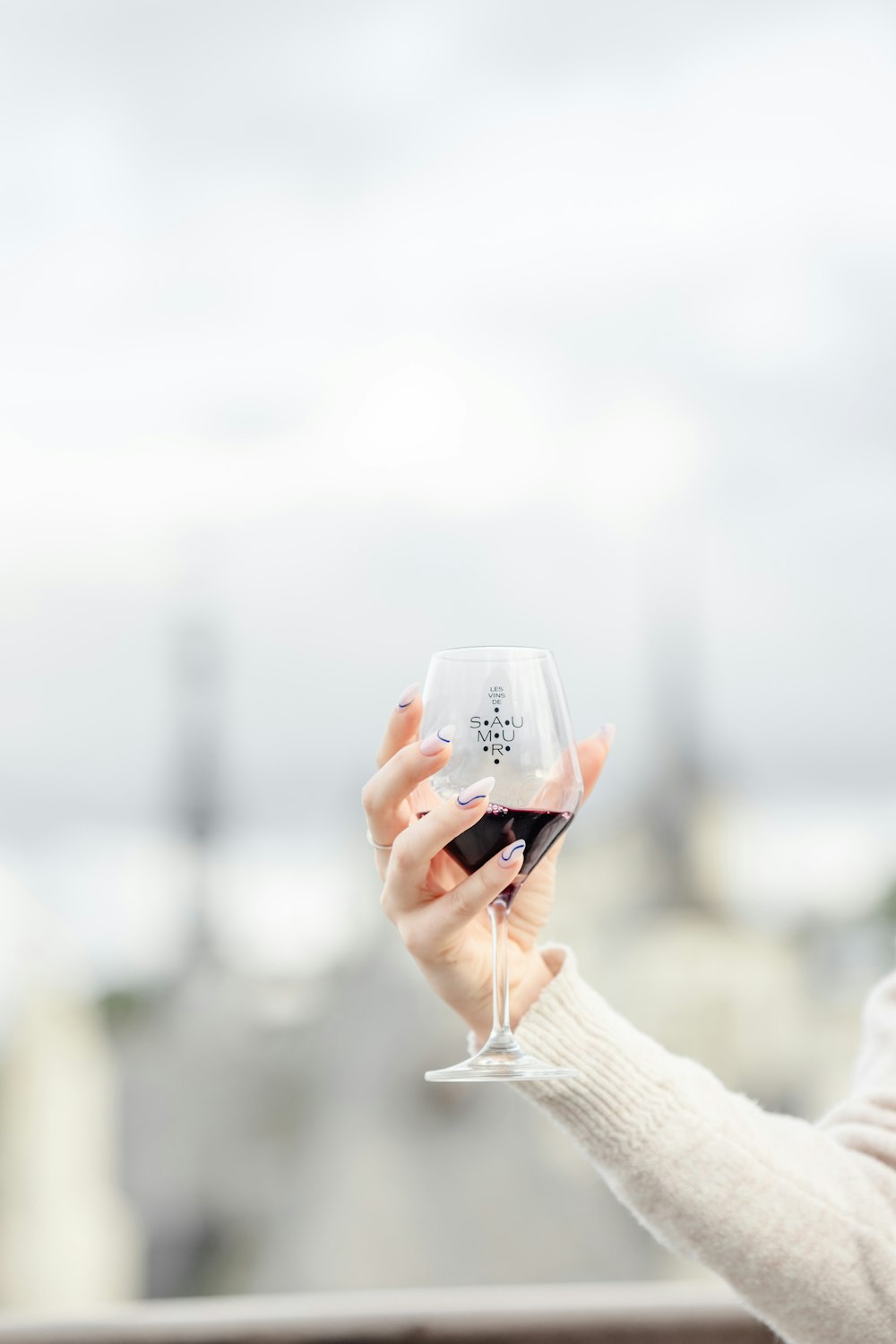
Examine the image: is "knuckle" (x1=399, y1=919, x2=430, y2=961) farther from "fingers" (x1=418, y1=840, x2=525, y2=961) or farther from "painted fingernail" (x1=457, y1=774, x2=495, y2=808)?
"painted fingernail" (x1=457, y1=774, x2=495, y2=808)

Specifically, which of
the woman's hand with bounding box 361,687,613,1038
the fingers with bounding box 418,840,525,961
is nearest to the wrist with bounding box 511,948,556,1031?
the woman's hand with bounding box 361,687,613,1038

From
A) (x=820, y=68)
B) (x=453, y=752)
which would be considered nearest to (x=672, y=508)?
(x=820, y=68)

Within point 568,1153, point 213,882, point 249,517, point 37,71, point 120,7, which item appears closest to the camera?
point 568,1153

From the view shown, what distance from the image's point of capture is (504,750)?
2.12 ft

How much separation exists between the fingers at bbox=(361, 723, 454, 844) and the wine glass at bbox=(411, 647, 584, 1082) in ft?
0.06

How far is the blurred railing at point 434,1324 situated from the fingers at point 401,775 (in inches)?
29.8

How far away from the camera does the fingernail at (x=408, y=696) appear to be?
65cm

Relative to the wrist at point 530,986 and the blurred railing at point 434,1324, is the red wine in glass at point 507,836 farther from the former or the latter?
the blurred railing at point 434,1324

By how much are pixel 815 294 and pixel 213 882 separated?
672cm

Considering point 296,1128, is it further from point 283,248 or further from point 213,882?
point 283,248

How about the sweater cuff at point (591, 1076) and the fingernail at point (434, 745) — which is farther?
the sweater cuff at point (591, 1076)

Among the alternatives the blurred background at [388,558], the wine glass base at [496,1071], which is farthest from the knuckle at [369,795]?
the blurred background at [388,558]

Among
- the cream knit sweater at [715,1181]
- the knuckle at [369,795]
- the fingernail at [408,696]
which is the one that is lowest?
the cream knit sweater at [715,1181]

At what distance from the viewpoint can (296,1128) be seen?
318 inches
